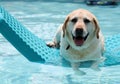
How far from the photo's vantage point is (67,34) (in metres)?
4.53

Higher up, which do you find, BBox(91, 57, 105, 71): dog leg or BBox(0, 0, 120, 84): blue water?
BBox(91, 57, 105, 71): dog leg

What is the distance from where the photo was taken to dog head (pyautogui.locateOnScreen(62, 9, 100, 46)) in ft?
14.0

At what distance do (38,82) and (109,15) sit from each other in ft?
18.0

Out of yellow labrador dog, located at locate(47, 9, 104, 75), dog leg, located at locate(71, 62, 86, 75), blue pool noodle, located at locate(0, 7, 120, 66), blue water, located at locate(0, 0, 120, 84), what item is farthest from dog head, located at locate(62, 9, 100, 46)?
blue water, located at locate(0, 0, 120, 84)

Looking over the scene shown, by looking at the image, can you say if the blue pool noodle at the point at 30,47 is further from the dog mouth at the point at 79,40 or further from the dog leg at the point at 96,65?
the dog mouth at the point at 79,40

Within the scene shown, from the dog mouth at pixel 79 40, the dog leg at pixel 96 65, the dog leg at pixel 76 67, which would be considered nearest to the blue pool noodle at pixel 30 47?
the dog leg at pixel 96 65

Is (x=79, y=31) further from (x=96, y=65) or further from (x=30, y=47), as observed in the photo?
(x=30, y=47)

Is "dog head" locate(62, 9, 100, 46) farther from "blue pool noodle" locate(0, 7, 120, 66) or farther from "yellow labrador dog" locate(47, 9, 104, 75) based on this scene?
"blue pool noodle" locate(0, 7, 120, 66)

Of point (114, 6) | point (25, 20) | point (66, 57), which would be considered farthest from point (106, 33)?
point (114, 6)

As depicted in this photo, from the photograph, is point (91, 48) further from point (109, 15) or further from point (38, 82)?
point (109, 15)

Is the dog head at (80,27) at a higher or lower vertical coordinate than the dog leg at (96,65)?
higher

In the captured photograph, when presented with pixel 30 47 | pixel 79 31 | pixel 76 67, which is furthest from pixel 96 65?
pixel 30 47

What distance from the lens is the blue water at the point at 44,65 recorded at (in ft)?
15.3

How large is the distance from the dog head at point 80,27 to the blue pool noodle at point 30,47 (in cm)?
37
